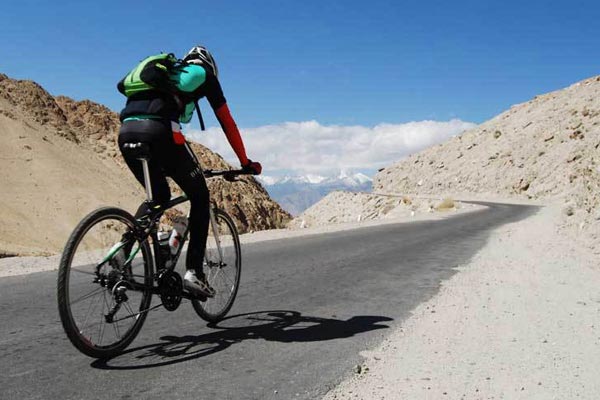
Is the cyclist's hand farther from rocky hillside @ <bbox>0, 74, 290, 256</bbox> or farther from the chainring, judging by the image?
rocky hillside @ <bbox>0, 74, 290, 256</bbox>

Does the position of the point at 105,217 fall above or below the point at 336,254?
above

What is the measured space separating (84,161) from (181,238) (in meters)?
41.4

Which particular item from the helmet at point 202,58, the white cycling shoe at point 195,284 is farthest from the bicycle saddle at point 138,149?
the white cycling shoe at point 195,284

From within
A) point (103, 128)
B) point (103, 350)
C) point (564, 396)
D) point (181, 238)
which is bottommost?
point (564, 396)

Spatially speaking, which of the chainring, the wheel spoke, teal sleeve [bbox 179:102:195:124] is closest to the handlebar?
teal sleeve [bbox 179:102:195:124]

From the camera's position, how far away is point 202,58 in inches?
163

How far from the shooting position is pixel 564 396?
3.26 metres

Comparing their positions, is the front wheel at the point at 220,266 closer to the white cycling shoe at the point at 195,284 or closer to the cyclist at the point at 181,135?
the white cycling shoe at the point at 195,284

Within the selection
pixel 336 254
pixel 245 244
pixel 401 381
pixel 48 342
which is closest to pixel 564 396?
pixel 401 381

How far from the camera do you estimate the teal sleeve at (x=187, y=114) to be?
4035mm

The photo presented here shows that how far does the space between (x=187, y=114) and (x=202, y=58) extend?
484mm

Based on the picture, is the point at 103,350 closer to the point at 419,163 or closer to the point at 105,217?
the point at 105,217

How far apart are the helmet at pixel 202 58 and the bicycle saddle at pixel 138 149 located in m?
0.82

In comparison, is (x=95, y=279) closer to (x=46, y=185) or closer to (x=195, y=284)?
(x=195, y=284)
